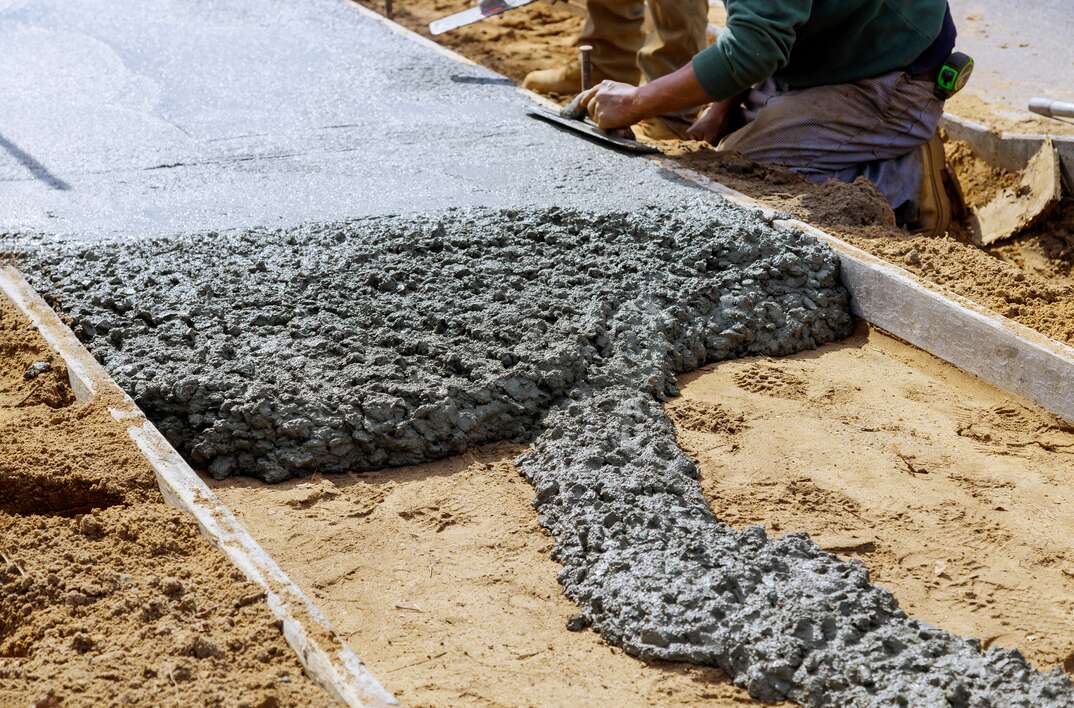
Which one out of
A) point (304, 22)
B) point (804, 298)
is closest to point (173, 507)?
point (804, 298)

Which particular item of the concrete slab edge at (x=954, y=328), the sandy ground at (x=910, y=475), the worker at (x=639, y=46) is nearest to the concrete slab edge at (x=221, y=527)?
the sandy ground at (x=910, y=475)

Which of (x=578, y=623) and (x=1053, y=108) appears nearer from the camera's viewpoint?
(x=578, y=623)

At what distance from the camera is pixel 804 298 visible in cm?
355

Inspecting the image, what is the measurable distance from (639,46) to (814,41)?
75.5 inches

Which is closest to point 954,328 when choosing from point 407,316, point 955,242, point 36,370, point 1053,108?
point 955,242

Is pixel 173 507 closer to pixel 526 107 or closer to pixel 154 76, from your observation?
pixel 526 107

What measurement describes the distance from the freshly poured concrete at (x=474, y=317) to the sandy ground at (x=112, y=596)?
0.34m

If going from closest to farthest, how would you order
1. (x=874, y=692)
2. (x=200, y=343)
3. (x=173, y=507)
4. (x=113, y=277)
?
1. (x=874, y=692)
2. (x=173, y=507)
3. (x=200, y=343)
4. (x=113, y=277)

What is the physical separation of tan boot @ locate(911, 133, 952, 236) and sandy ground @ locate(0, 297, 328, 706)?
3.14 metres

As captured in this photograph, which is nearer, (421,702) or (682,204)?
(421,702)

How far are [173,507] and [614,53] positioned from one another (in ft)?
14.5

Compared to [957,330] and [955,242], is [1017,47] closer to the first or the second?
A: [955,242]

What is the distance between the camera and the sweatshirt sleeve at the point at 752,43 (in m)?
4.05

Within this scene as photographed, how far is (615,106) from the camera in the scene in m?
4.56
